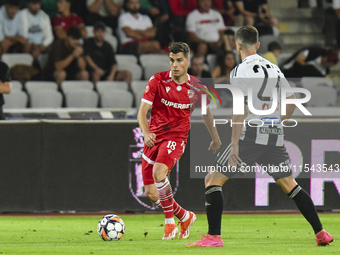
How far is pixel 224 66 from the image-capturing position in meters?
13.7

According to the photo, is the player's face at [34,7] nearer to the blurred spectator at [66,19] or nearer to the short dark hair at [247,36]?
the blurred spectator at [66,19]

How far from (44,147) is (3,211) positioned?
3.63ft

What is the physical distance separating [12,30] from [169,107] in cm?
728

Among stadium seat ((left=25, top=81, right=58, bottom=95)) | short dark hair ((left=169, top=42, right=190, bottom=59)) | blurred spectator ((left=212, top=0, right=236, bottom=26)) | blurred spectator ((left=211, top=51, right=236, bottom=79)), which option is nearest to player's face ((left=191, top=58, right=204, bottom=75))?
blurred spectator ((left=211, top=51, right=236, bottom=79))

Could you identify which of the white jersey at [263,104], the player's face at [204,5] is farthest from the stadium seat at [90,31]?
the white jersey at [263,104]

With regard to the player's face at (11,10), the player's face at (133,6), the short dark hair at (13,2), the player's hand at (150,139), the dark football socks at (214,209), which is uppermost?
the player's face at (133,6)

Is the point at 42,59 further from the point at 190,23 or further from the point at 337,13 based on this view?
the point at 337,13

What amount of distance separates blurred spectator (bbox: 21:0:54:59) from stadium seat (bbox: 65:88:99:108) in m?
1.47

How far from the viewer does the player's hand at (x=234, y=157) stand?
5.99m

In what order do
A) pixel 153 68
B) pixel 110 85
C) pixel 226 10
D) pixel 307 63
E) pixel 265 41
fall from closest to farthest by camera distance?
pixel 110 85 → pixel 153 68 → pixel 307 63 → pixel 265 41 → pixel 226 10

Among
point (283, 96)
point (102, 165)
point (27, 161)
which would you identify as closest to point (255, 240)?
point (283, 96)

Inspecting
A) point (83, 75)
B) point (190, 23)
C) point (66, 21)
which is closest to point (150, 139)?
point (83, 75)

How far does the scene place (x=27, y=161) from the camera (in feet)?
31.0

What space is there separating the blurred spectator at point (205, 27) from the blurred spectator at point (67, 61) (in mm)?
2718
